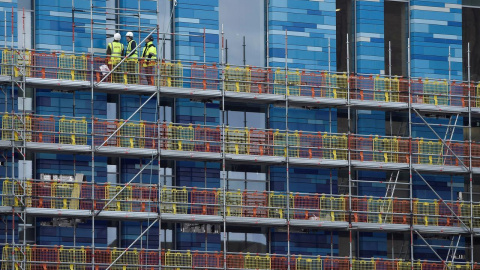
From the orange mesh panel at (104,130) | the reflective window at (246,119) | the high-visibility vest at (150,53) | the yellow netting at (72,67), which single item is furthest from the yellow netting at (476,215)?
the yellow netting at (72,67)

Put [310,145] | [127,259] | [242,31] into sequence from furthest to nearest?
1. [242,31]
2. [310,145]
3. [127,259]

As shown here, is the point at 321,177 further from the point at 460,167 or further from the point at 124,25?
the point at 124,25

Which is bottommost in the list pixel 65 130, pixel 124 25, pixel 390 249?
pixel 390 249

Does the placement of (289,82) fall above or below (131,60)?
below

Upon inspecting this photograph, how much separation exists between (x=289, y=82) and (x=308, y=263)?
22.4ft

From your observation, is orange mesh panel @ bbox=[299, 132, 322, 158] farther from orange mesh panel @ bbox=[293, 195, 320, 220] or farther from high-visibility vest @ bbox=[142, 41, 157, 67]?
high-visibility vest @ bbox=[142, 41, 157, 67]

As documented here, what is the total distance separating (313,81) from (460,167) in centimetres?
651

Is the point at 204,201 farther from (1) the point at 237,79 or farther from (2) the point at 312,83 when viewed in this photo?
(2) the point at 312,83

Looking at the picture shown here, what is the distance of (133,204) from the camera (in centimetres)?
5831

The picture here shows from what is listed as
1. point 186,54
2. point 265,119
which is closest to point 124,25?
point 186,54

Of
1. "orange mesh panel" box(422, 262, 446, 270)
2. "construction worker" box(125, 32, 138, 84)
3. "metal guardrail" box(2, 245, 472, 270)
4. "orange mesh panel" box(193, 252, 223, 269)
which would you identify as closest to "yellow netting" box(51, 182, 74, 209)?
"metal guardrail" box(2, 245, 472, 270)

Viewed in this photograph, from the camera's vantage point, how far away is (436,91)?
62938 millimetres

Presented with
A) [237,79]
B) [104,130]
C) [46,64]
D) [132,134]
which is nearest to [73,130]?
[104,130]

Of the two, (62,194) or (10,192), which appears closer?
(10,192)
